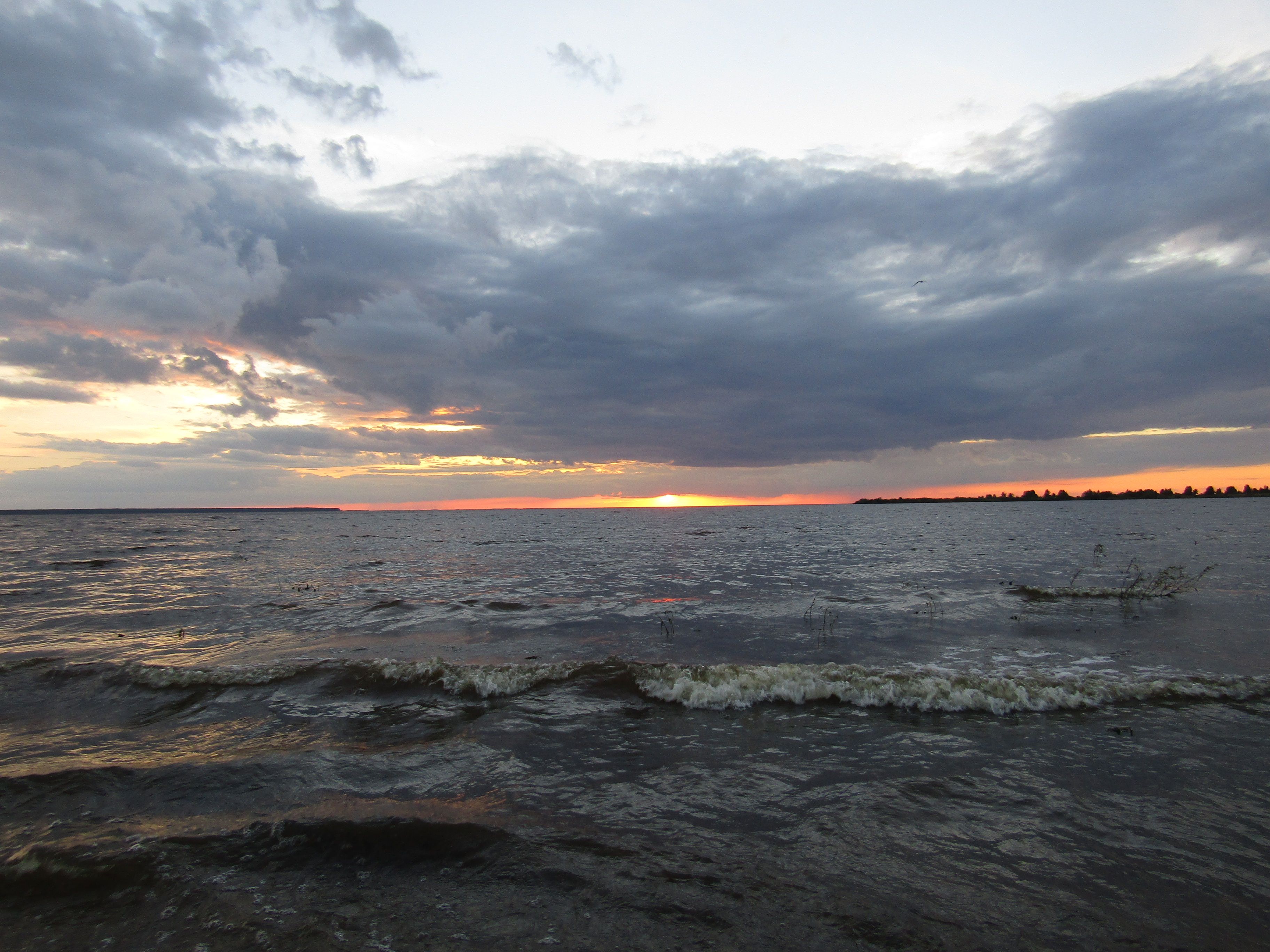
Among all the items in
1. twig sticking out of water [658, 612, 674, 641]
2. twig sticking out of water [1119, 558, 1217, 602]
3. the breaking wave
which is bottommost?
twig sticking out of water [658, 612, 674, 641]

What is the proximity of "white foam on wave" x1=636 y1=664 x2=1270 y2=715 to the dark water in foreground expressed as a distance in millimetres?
75

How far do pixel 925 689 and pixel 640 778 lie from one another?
6701 mm

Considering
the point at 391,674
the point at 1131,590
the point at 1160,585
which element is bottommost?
the point at 391,674

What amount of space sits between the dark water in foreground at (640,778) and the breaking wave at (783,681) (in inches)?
3.2

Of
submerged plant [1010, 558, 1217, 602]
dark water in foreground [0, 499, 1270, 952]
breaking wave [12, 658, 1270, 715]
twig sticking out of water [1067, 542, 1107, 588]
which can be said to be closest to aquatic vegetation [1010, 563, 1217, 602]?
submerged plant [1010, 558, 1217, 602]

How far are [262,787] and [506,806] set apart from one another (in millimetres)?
3574

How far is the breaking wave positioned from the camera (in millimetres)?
11539

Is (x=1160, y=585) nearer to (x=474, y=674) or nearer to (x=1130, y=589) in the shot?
(x=1130, y=589)

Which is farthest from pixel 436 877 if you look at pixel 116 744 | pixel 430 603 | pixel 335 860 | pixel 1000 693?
pixel 430 603

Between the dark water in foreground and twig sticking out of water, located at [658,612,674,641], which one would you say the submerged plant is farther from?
twig sticking out of water, located at [658,612,674,641]

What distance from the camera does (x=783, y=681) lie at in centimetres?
1234

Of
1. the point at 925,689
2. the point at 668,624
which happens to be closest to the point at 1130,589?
the point at 925,689

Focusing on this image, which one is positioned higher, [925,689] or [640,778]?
[925,689]

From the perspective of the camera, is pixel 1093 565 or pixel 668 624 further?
pixel 1093 565
